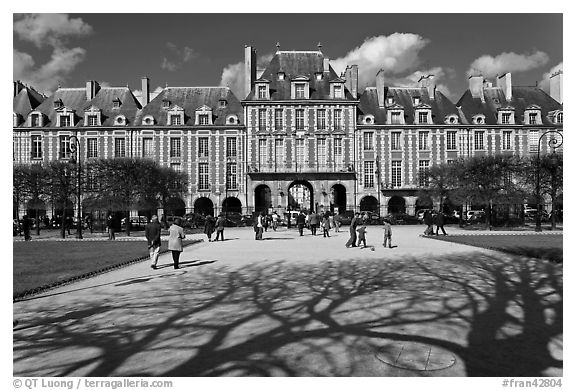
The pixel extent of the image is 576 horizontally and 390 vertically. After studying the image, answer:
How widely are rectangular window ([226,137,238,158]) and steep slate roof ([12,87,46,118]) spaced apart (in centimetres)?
2017

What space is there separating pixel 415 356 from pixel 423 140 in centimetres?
4406

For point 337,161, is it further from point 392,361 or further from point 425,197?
point 392,361

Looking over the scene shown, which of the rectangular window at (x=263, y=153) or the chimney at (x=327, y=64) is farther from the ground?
the chimney at (x=327, y=64)

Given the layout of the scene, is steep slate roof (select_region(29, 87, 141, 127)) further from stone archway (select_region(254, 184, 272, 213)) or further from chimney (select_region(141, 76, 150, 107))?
stone archway (select_region(254, 184, 272, 213))

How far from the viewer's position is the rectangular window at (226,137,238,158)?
153 feet

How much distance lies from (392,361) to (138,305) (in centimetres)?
461

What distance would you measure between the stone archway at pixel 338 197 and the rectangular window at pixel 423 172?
749cm

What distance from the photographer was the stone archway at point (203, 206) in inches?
1832

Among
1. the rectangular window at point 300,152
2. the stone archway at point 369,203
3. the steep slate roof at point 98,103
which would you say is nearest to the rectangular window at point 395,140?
the stone archway at point 369,203

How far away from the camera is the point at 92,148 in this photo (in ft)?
151

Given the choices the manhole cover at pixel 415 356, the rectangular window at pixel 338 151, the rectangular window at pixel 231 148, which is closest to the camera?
the manhole cover at pixel 415 356

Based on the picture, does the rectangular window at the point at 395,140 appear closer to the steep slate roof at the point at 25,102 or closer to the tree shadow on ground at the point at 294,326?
the steep slate roof at the point at 25,102

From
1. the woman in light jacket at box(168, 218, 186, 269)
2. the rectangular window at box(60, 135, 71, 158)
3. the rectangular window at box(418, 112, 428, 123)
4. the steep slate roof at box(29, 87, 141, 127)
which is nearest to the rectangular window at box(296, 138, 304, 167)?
the rectangular window at box(418, 112, 428, 123)
